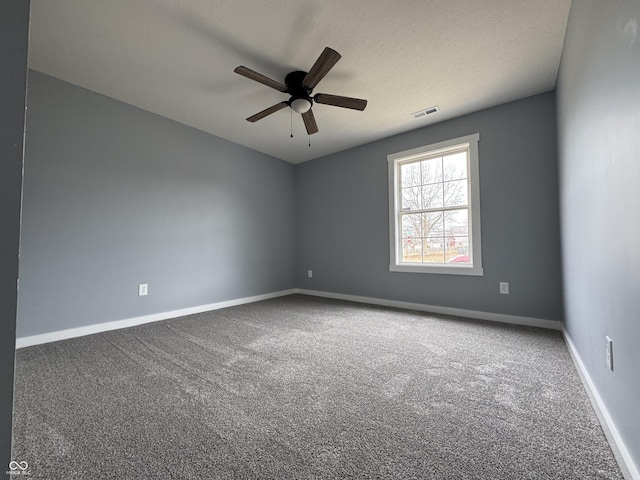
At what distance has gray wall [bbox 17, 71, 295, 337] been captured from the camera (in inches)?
96.3

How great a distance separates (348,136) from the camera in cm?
385

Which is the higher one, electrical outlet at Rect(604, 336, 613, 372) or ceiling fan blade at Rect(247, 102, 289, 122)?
ceiling fan blade at Rect(247, 102, 289, 122)

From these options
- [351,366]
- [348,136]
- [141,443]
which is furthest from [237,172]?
[141,443]

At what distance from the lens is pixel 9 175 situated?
0.56 m

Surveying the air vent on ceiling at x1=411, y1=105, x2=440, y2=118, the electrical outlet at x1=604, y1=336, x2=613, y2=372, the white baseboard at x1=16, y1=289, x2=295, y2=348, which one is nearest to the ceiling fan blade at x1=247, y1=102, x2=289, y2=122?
the air vent on ceiling at x1=411, y1=105, x2=440, y2=118

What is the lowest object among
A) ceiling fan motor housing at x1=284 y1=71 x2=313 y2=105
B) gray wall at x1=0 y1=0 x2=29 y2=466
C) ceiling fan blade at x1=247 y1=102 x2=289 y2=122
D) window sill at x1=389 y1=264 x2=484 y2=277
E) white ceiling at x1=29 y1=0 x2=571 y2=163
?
window sill at x1=389 y1=264 x2=484 y2=277

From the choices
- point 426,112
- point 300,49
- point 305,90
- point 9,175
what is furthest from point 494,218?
point 9,175

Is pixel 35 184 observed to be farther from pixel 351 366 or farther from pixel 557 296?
pixel 557 296

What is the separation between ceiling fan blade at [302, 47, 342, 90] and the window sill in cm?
251

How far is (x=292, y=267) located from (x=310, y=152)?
2.03m

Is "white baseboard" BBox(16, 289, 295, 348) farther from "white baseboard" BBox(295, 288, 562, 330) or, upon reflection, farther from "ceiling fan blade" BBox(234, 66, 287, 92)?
"ceiling fan blade" BBox(234, 66, 287, 92)

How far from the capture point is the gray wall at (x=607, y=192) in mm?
962

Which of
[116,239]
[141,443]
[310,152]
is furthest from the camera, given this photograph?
[310,152]

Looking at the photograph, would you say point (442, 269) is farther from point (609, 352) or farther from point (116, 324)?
point (116, 324)
